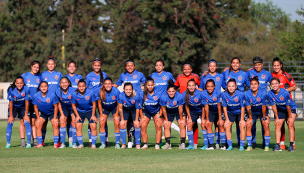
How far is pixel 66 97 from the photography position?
33.6 ft

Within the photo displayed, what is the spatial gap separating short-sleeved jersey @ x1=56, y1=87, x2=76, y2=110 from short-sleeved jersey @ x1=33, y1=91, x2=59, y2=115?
0.40 feet

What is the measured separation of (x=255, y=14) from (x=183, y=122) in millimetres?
55742

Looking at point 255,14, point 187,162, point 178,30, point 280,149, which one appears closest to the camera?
point 187,162

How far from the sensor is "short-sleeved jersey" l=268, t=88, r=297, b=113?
30.7 feet

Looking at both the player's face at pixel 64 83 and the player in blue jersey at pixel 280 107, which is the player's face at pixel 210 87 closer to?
the player in blue jersey at pixel 280 107

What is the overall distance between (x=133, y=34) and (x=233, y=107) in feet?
81.0

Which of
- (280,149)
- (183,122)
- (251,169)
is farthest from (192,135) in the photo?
(251,169)

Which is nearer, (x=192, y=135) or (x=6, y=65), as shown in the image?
(x=192, y=135)

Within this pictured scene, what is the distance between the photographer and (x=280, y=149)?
9312 mm

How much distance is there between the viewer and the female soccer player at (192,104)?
9.69 meters

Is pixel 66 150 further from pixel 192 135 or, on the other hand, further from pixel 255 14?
pixel 255 14

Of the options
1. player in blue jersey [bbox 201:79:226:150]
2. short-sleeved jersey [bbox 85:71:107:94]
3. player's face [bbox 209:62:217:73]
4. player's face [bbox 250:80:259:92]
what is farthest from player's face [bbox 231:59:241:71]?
short-sleeved jersey [bbox 85:71:107:94]

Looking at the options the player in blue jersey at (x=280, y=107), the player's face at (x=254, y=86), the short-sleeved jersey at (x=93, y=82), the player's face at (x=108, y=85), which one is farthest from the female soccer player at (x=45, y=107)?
the player in blue jersey at (x=280, y=107)

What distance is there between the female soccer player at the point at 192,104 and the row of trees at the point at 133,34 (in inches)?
813
